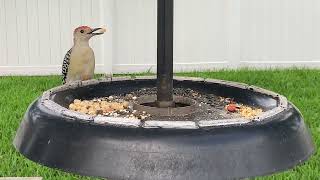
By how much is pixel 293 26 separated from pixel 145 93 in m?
7.24

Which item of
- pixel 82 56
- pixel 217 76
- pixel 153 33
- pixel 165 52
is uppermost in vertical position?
pixel 165 52

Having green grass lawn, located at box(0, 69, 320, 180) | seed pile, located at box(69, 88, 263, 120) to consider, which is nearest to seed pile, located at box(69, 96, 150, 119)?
seed pile, located at box(69, 88, 263, 120)

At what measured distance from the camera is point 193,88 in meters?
2.31

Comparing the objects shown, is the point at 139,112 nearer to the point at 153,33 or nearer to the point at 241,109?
the point at 241,109

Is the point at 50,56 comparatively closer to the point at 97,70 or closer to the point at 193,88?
the point at 97,70

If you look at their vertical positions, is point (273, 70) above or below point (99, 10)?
below

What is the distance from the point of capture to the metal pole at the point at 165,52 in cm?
163

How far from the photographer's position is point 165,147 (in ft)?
4.53

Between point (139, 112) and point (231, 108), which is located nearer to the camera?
point (139, 112)

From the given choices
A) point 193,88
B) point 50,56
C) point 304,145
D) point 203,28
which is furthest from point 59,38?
point 304,145

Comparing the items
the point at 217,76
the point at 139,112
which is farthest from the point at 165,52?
the point at 217,76

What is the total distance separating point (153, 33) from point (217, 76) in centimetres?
139

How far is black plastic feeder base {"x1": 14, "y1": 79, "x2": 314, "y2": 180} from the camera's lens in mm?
1376

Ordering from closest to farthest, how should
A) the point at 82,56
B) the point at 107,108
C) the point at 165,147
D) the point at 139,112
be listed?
the point at 165,147 < the point at 139,112 < the point at 107,108 < the point at 82,56
